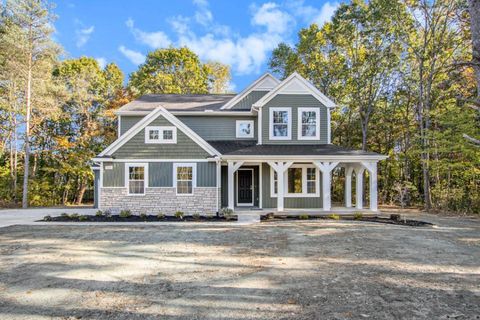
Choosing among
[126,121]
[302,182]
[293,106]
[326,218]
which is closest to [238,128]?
[293,106]

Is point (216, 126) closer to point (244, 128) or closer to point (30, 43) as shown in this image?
point (244, 128)

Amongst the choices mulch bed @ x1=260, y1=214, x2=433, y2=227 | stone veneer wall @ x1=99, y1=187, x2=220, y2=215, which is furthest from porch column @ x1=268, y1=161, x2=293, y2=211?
stone veneer wall @ x1=99, y1=187, x2=220, y2=215

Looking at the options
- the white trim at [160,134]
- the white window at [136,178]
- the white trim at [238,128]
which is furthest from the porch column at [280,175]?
the white window at [136,178]

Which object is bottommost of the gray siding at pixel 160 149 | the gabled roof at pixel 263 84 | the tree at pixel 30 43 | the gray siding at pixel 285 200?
the gray siding at pixel 285 200

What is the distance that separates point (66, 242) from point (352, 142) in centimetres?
2179

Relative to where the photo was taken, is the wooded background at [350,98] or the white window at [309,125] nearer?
the white window at [309,125]

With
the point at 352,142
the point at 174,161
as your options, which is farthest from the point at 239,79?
the point at 174,161

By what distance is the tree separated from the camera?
56.1ft

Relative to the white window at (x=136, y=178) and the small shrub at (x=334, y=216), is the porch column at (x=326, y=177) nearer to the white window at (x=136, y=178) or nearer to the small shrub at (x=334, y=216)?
the small shrub at (x=334, y=216)

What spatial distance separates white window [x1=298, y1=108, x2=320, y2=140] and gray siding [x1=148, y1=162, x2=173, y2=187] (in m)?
6.81

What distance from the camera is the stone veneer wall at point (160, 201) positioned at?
12.8 metres

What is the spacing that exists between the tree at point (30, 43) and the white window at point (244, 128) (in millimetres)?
12793

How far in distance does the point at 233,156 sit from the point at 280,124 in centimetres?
356

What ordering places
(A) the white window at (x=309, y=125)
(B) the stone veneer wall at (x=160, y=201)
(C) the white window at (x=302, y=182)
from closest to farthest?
(B) the stone veneer wall at (x=160, y=201) → (C) the white window at (x=302, y=182) → (A) the white window at (x=309, y=125)
